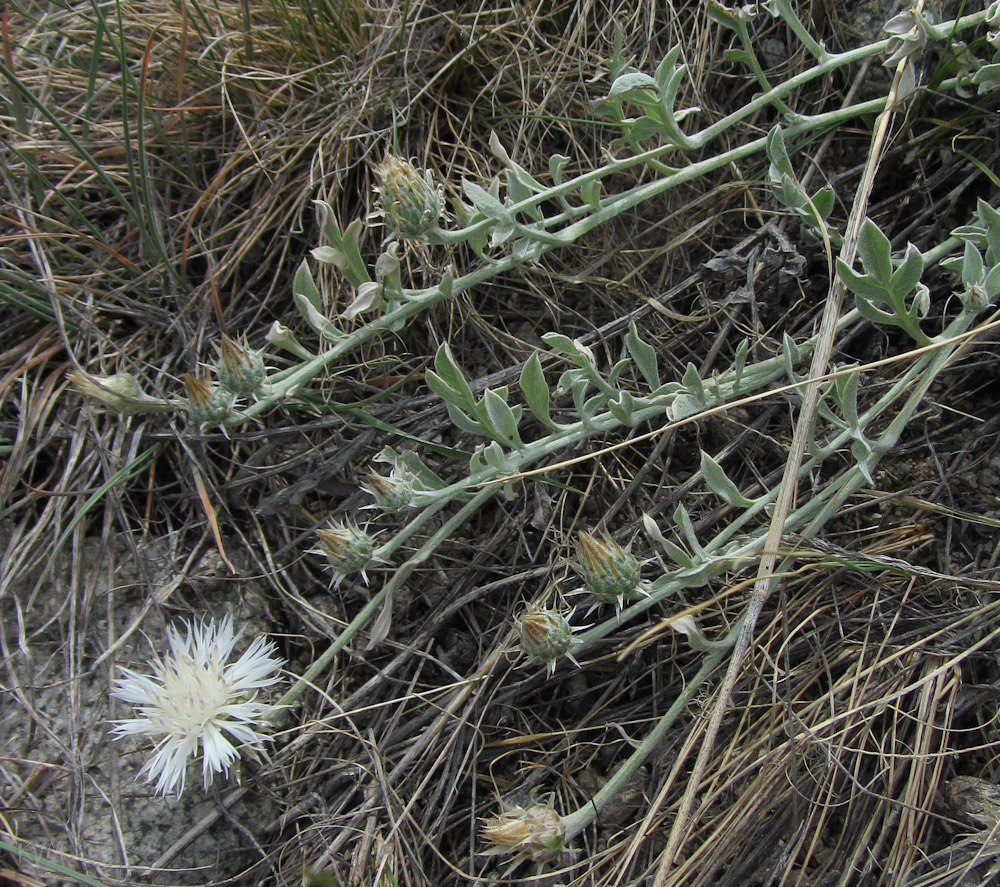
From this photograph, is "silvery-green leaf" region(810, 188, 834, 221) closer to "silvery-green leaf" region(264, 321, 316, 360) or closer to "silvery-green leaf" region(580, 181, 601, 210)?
"silvery-green leaf" region(580, 181, 601, 210)

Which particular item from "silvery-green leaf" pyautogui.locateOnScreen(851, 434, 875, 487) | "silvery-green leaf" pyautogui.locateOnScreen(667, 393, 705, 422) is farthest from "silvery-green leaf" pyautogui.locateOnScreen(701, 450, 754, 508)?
"silvery-green leaf" pyautogui.locateOnScreen(851, 434, 875, 487)

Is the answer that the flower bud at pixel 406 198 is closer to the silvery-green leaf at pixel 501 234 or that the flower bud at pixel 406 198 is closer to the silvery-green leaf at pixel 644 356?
the silvery-green leaf at pixel 501 234

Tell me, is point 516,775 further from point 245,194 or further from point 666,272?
point 245,194

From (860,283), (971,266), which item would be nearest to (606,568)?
(860,283)

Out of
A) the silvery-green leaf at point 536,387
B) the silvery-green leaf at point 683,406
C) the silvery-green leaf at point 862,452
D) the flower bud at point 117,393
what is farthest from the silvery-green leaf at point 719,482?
the flower bud at point 117,393

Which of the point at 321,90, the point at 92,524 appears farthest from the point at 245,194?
the point at 92,524

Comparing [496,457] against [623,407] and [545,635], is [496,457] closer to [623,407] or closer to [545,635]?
[623,407]

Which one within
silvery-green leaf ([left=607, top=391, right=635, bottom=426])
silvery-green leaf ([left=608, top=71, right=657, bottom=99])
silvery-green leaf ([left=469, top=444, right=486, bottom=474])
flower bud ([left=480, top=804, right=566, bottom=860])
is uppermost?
silvery-green leaf ([left=608, top=71, right=657, bottom=99])
